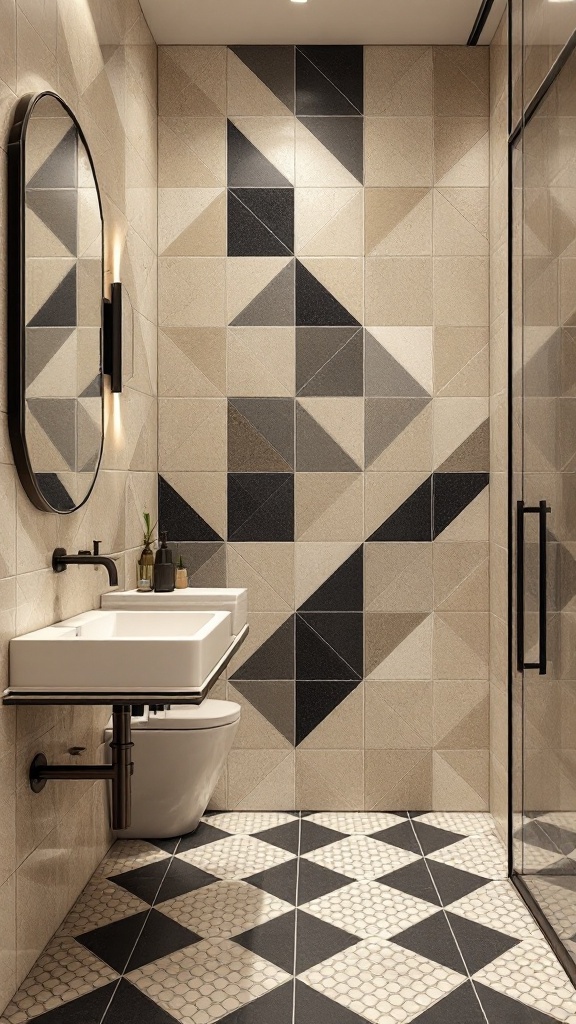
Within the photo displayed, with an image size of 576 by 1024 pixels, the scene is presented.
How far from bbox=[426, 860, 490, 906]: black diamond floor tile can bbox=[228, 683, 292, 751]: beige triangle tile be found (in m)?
0.79

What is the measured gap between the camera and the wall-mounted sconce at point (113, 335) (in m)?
2.80

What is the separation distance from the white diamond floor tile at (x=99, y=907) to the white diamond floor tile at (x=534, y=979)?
1024 millimetres

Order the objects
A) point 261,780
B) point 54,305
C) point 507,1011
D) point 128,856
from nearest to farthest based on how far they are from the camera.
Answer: point 507,1011 < point 54,305 < point 128,856 < point 261,780

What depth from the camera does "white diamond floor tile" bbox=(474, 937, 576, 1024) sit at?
2008 millimetres

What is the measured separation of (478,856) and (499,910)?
0.43 m

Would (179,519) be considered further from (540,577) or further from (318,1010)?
(318,1010)

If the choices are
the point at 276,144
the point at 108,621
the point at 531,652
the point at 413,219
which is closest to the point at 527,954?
the point at 531,652

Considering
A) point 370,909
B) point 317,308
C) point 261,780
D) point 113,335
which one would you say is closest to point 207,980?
point 370,909

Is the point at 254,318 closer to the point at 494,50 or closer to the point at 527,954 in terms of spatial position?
the point at 494,50

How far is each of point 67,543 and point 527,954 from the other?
1.69 m

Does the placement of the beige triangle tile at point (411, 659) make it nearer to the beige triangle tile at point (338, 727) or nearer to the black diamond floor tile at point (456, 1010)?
the beige triangle tile at point (338, 727)

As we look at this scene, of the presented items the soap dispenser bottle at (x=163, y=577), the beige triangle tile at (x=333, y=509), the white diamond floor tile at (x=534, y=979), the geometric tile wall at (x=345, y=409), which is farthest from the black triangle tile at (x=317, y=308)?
the white diamond floor tile at (x=534, y=979)

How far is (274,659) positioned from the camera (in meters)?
3.43

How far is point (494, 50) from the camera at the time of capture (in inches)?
132
